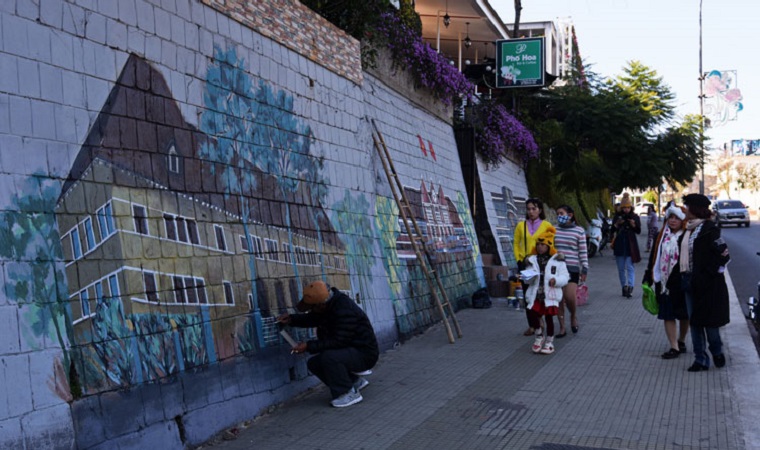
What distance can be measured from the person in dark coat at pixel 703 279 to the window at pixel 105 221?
17.9 feet

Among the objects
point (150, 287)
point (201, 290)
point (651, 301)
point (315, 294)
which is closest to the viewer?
point (150, 287)

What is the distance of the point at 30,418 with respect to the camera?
14.4ft

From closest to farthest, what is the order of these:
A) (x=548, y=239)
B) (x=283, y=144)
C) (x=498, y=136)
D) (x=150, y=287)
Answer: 1. (x=150, y=287)
2. (x=283, y=144)
3. (x=548, y=239)
4. (x=498, y=136)

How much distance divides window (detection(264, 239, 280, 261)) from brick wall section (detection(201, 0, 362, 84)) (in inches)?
81.1

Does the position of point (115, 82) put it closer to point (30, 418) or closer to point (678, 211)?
point (30, 418)

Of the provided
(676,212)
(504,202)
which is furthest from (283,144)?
(504,202)

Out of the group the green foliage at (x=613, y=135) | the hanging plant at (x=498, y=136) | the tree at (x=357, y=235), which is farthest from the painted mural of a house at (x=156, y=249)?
the green foliage at (x=613, y=135)

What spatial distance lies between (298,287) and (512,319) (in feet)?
16.2

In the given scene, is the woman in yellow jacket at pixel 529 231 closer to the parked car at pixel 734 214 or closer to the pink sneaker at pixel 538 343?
the pink sneaker at pixel 538 343

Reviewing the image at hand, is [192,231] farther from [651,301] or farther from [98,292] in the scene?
[651,301]

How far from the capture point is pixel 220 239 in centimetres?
656

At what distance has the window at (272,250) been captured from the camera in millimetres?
7311

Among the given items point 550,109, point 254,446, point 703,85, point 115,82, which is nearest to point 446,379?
point 254,446

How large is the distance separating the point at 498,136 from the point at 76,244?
14826 millimetres
